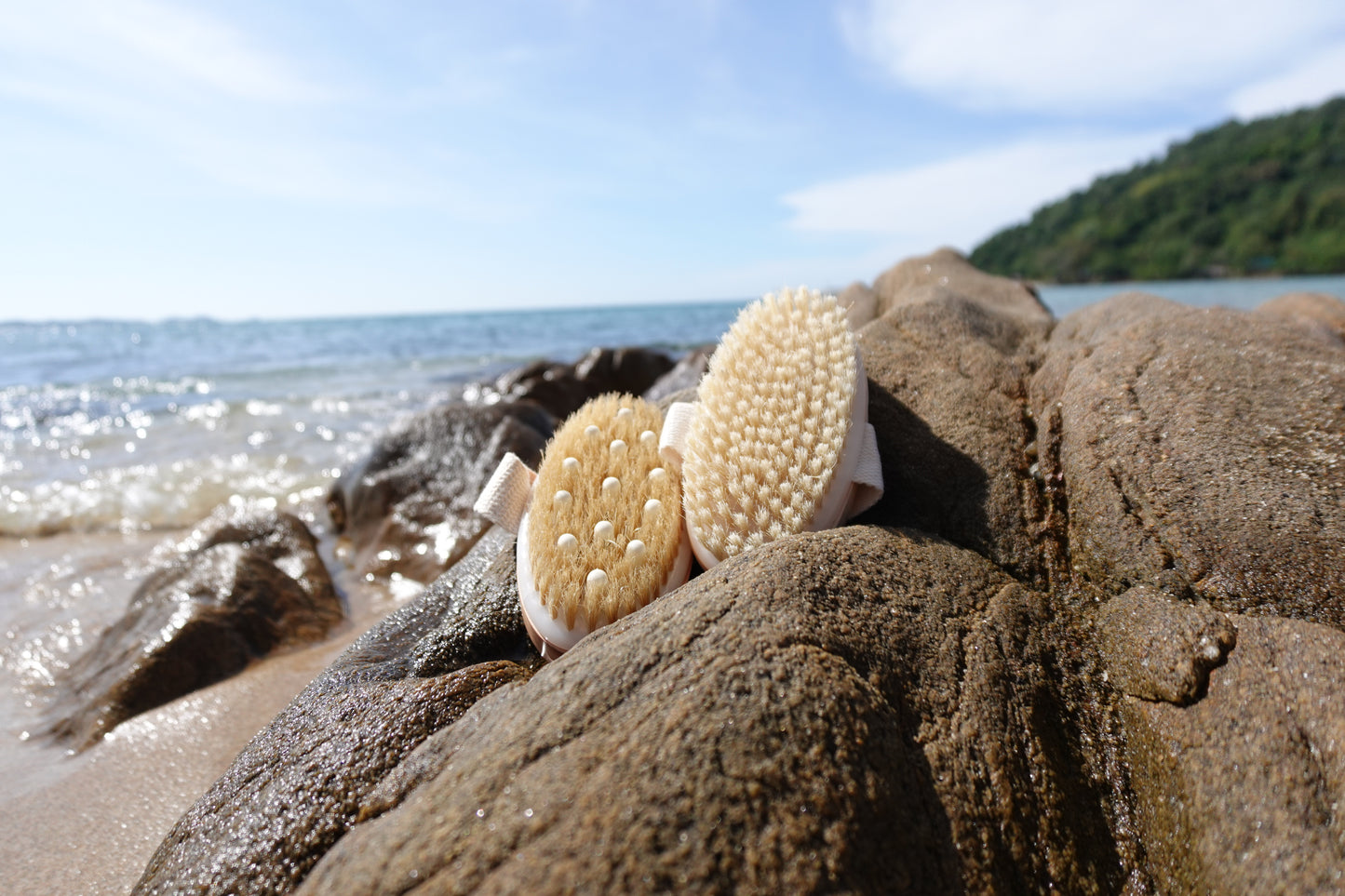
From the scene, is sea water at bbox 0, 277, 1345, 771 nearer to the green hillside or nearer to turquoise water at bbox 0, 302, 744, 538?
turquoise water at bbox 0, 302, 744, 538

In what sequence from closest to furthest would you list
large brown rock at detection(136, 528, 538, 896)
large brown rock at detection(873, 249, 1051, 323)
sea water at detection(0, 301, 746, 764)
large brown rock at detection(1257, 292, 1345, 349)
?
large brown rock at detection(136, 528, 538, 896) < large brown rock at detection(873, 249, 1051, 323) < large brown rock at detection(1257, 292, 1345, 349) < sea water at detection(0, 301, 746, 764)

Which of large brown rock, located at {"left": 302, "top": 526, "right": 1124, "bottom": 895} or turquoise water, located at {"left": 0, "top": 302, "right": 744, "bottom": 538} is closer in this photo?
large brown rock, located at {"left": 302, "top": 526, "right": 1124, "bottom": 895}

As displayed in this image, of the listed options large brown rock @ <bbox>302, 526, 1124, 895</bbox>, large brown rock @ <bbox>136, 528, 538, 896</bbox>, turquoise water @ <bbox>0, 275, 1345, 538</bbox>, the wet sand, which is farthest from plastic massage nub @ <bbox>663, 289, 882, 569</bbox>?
the wet sand

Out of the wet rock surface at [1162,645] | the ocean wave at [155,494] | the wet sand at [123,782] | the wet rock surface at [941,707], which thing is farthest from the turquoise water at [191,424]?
the wet sand at [123,782]

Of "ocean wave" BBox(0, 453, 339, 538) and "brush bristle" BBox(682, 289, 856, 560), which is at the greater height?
"brush bristle" BBox(682, 289, 856, 560)

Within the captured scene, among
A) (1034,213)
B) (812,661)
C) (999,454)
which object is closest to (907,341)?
(999,454)

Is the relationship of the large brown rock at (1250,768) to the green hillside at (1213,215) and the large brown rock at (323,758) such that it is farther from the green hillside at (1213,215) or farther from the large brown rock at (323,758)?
the green hillside at (1213,215)

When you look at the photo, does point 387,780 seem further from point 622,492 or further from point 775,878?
point 622,492

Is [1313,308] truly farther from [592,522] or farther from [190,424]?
[190,424]

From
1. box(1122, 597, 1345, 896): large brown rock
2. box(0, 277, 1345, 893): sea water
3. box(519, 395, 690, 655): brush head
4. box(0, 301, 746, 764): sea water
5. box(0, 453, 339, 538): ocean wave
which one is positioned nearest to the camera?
box(1122, 597, 1345, 896): large brown rock
